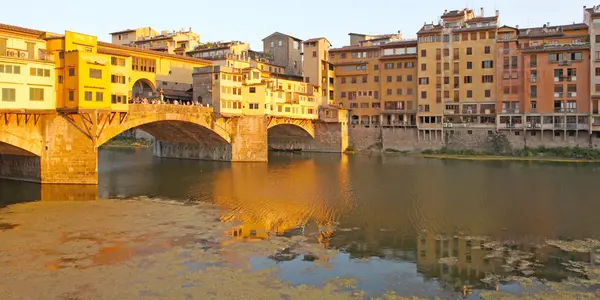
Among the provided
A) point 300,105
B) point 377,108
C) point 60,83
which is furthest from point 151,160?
point 377,108

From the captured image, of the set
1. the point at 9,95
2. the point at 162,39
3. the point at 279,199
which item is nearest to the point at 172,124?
the point at 9,95

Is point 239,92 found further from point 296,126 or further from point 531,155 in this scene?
point 531,155

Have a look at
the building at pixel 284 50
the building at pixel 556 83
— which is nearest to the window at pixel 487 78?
the building at pixel 556 83

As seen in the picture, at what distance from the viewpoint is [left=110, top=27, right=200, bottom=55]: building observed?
303 feet

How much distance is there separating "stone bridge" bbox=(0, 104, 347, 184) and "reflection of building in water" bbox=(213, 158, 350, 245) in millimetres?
6607

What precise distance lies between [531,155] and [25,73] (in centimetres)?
6363

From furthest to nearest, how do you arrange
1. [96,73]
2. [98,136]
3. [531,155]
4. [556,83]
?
[556,83] → [531,155] → [98,136] → [96,73]

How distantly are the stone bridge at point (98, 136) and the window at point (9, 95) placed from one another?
1.02 m

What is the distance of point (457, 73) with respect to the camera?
81.1m

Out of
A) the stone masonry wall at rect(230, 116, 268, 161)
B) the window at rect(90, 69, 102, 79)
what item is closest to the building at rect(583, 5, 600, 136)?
the stone masonry wall at rect(230, 116, 268, 161)

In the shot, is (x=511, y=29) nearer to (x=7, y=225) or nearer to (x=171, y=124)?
(x=171, y=124)

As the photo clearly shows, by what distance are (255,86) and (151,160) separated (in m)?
18.3

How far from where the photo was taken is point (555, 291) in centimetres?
1841

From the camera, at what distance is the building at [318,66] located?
291ft
